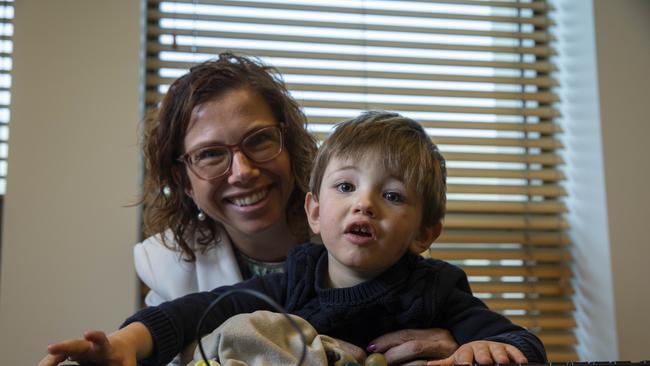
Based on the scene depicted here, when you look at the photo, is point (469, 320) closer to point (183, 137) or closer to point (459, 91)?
point (183, 137)

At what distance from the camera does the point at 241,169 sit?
133 centimetres

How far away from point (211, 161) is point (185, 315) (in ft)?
1.53

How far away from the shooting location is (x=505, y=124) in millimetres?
2355

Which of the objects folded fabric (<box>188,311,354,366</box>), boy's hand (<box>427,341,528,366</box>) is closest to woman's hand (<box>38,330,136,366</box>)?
folded fabric (<box>188,311,354,366</box>)

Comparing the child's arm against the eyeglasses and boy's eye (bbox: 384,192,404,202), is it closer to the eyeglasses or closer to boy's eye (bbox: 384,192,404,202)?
boy's eye (bbox: 384,192,404,202)

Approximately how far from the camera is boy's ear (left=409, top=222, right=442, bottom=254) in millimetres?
1037

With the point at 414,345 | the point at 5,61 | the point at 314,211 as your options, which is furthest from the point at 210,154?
the point at 5,61

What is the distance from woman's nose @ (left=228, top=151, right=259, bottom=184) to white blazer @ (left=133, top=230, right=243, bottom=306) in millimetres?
209

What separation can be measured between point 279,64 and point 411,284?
1383 millimetres

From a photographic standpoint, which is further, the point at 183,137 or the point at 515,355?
the point at 183,137

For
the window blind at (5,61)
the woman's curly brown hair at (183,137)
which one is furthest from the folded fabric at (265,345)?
the window blind at (5,61)

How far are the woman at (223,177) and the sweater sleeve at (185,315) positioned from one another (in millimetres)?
299

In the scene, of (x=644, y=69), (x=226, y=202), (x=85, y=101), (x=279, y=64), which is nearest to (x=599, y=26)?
(x=644, y=69)

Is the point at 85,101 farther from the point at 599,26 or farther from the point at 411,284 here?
the point at 599,26
